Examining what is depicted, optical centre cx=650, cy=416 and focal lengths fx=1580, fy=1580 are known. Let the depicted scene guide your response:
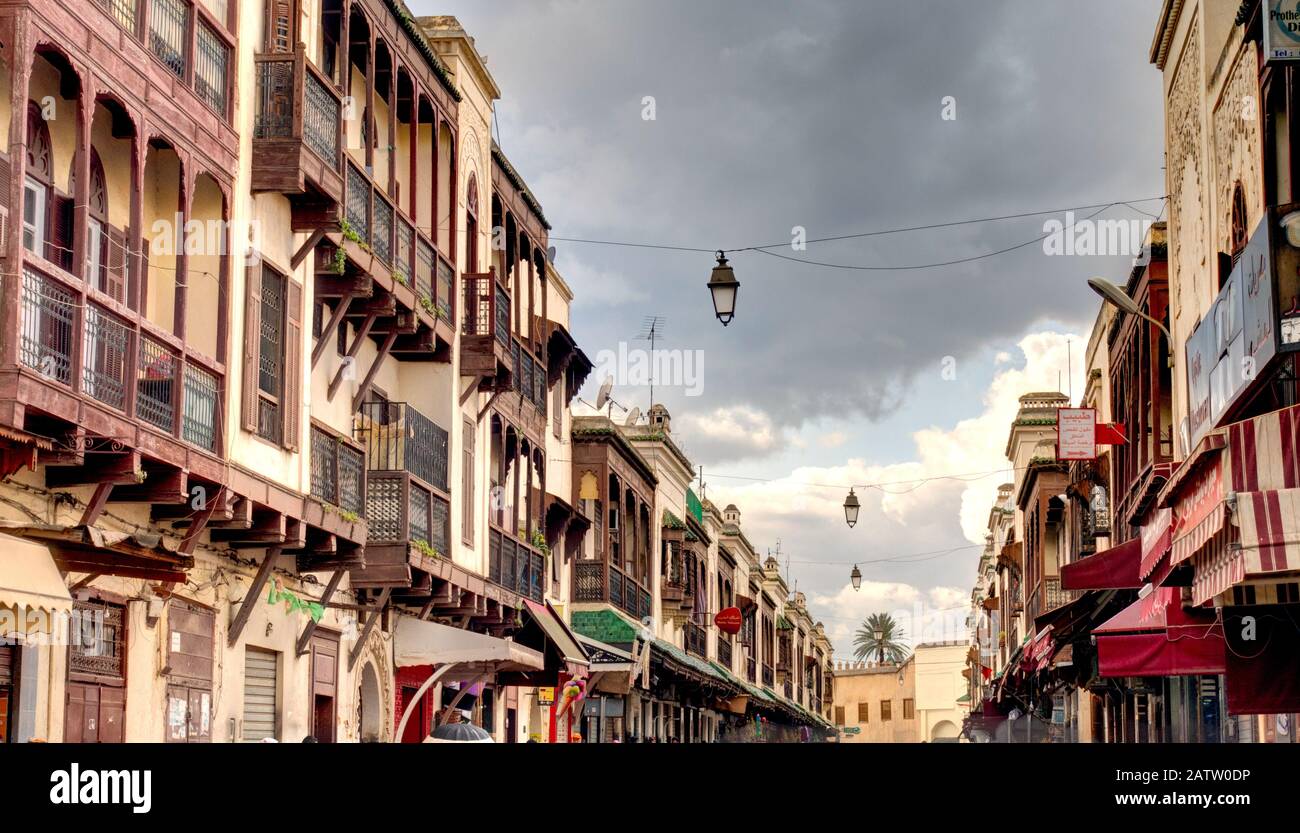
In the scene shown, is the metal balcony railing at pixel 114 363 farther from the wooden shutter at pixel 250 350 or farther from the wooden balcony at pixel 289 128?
the wooden balcony at pixel 289 128

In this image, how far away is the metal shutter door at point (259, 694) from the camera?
17.7 metres

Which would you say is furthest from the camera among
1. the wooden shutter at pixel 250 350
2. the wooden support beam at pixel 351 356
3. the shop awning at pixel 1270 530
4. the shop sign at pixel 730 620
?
the shop sign at pixel 730 620

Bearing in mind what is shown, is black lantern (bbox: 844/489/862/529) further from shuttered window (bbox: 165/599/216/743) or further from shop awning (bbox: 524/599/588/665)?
shuttered window (bbox: 165/599/216/743)

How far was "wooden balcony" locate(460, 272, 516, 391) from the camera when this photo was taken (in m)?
24.5

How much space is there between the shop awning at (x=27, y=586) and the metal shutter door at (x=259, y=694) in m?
5.93

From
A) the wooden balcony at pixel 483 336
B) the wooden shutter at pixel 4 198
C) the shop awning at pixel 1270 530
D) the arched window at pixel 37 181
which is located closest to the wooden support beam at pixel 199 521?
the arched window at pixel 37 181

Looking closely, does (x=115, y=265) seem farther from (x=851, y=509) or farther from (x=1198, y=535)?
(x=851, y=509)

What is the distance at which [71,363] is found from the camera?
1162 cm

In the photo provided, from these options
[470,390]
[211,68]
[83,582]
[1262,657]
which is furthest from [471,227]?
[1262,657]

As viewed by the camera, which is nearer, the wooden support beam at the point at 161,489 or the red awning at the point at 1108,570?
the wooden support beam at the point at 161,489

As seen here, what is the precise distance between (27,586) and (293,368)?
21.9 feet

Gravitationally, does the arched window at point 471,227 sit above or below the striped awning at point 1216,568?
above

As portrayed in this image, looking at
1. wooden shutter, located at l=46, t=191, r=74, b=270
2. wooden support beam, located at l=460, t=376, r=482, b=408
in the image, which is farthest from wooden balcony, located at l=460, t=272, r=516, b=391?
wooden shutter, located at l=46, t=191, r=74, b=270
